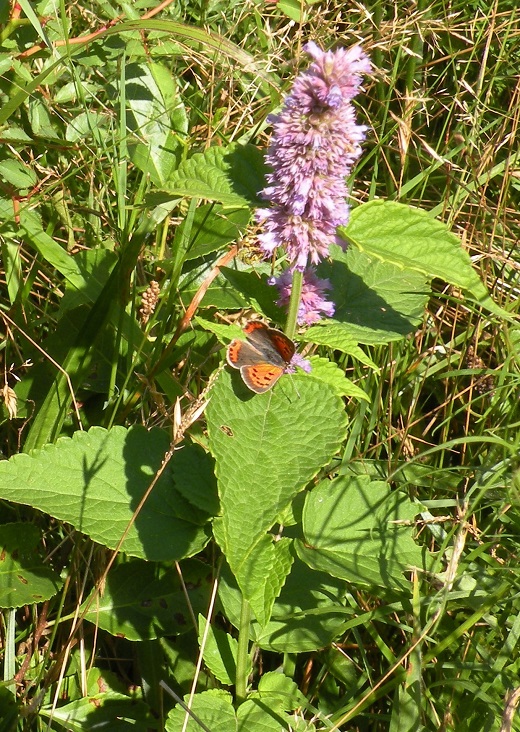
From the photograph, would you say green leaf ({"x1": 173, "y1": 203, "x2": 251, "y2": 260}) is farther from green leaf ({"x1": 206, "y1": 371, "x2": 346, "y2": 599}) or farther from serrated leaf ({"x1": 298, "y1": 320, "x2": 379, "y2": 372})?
green leaf ({"x1": 206, "y1": 371, "x2": 346, "y2": 599})

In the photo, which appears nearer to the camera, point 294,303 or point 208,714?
point 294,303

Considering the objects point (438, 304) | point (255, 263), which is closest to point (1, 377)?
point (255, 263)

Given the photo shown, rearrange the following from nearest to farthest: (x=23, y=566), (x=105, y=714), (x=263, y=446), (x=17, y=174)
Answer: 1. (x=263, y=446)
2. (x=105, y=714)
3. (x=23, y=566)
4. (x=17, y=174)

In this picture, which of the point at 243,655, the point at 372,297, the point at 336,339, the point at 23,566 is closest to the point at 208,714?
the point at 243,655

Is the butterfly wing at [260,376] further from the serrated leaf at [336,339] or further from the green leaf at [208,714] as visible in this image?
the green leaf at [208,714]

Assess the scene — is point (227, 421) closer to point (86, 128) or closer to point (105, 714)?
point (105, 714)

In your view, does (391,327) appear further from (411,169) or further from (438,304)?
(411,169)

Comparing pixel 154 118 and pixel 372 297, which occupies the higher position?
pixel 154 118
